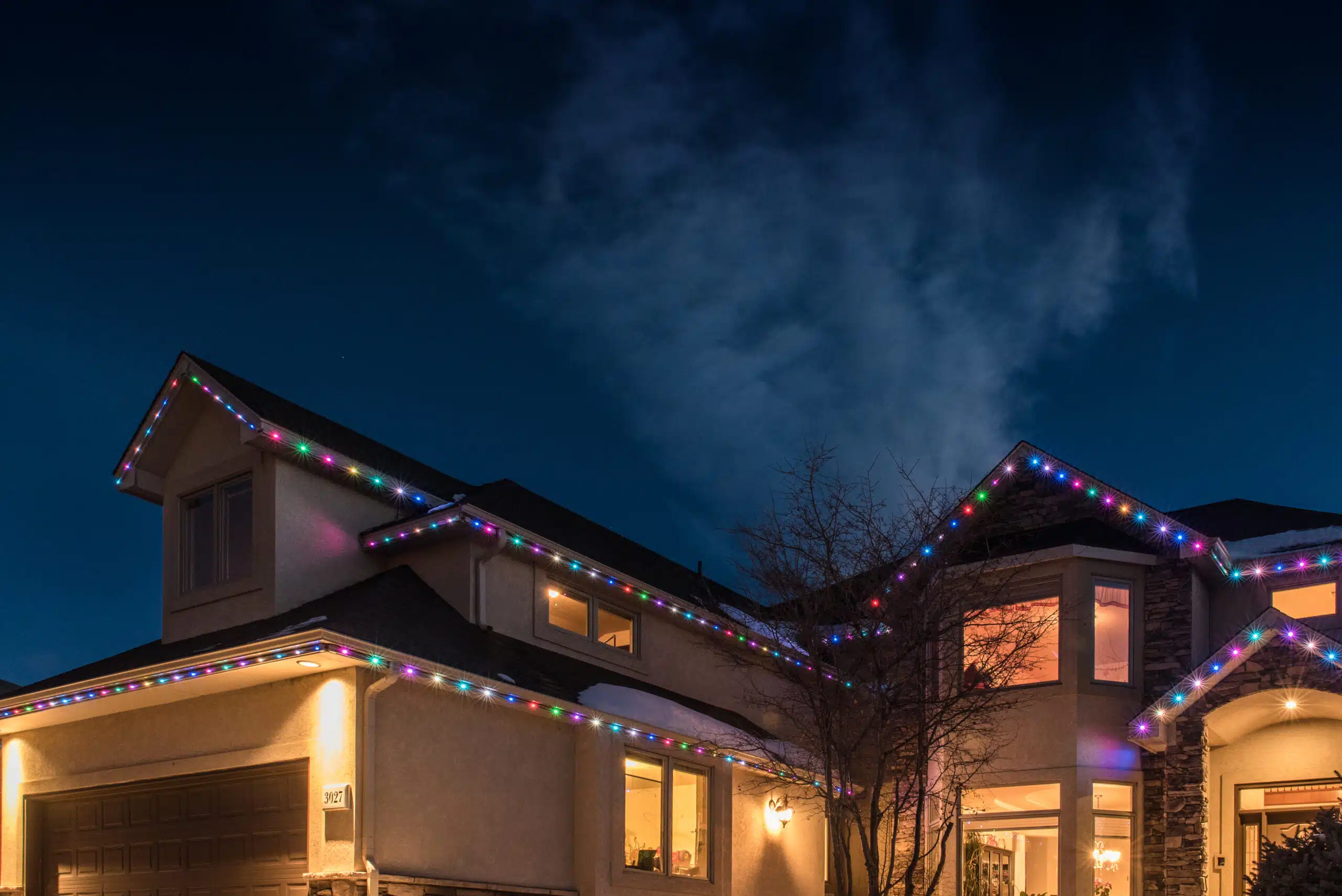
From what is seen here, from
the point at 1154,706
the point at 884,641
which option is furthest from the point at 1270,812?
the point at 884,641

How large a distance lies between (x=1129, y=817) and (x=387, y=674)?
890 cm

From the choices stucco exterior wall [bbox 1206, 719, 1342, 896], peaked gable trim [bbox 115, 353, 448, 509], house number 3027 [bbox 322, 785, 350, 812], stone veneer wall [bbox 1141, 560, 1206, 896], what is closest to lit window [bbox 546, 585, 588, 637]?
peaked gable trim [bbox 115, 353, 448, 509]

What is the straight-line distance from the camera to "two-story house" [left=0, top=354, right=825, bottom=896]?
35.7 feet

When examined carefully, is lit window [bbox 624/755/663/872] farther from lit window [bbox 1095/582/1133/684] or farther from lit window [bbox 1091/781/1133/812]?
lit window [bbox 1095/582/1133/684]

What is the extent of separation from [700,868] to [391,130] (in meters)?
72.7

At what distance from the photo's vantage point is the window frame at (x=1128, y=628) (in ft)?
47.8

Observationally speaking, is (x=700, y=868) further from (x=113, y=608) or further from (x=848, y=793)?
(x=113, y=608)

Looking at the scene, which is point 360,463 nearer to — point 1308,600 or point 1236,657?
point 1236,657

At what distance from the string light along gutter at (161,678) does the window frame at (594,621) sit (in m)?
4.54

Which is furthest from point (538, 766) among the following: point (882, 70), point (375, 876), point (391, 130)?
point (391, 130)

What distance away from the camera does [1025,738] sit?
14.6 metres

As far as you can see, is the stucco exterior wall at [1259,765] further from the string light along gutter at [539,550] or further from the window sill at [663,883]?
the window sill at [663,883]

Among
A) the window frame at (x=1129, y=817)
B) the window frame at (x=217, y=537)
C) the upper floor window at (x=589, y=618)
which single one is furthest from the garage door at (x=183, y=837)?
the window frame at (x=1129, y=817)

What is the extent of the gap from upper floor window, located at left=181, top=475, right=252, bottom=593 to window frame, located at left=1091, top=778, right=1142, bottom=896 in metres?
10.1
